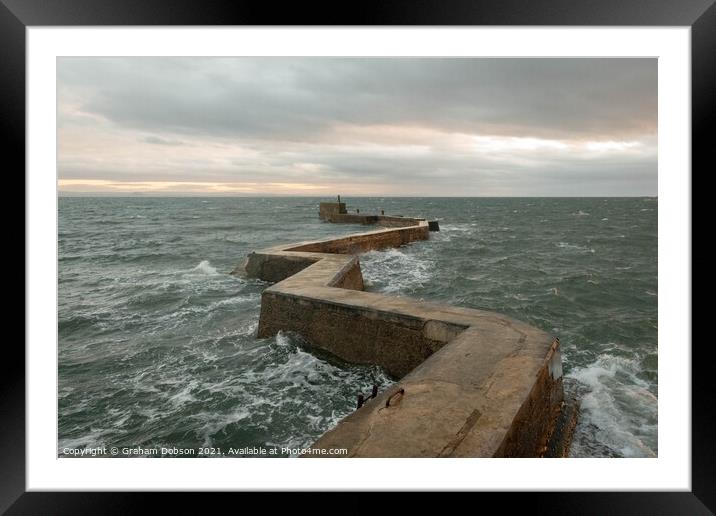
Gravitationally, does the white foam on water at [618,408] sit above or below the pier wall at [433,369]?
below

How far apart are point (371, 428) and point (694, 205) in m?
2.75

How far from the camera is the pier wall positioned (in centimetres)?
289

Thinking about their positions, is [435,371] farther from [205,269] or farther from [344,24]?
[205,269]

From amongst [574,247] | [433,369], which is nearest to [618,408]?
[433,369]

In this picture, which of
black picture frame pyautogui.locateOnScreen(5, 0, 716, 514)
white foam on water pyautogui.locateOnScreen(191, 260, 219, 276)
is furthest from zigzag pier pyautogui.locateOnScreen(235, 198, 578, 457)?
white foam on water pyautogui.locateOnScreen(191, 260, 219, 276)

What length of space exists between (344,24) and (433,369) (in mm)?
3143

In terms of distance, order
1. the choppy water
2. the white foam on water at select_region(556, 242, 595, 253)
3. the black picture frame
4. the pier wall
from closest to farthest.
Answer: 1. the black picture frame
2. the pier wall
3. the choppy water
4. the white foam on water at select_region(556, 242, 595, 253)

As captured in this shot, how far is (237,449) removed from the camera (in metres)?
4.28

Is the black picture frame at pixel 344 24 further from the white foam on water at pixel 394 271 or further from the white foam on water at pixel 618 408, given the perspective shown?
the white foam on water at pixel 394 271

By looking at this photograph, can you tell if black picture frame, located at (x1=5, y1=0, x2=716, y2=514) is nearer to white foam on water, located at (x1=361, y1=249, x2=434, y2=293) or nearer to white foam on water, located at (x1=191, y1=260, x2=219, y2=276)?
white foam on water, located at (x1=361, y1=249, x2=434, y2=293)

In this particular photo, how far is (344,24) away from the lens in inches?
98.7

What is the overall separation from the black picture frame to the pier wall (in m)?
0.67

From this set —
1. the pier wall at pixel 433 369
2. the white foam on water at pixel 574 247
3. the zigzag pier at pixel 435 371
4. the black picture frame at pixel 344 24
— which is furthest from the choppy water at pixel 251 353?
the white foam on water at pixel 574 247

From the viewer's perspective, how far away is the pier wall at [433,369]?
2887 millimetres
